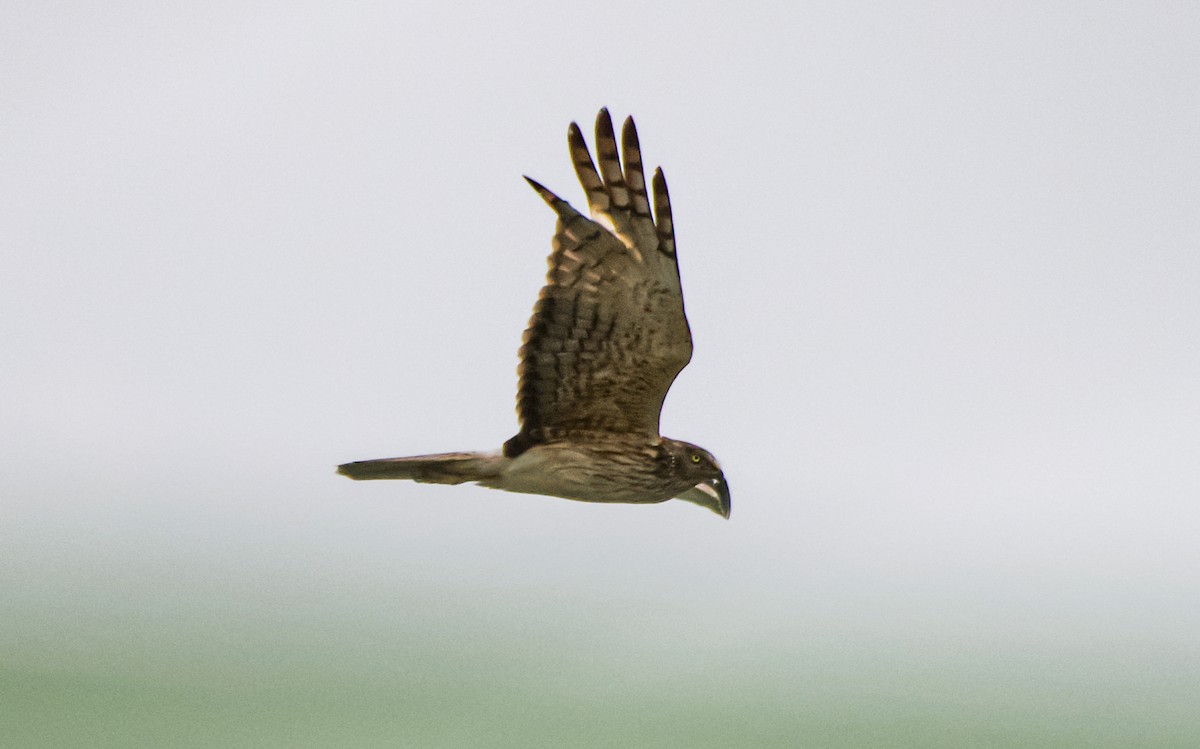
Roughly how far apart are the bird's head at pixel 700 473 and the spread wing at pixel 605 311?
0.26m

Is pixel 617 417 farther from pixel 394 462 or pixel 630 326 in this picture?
pixel 394 462

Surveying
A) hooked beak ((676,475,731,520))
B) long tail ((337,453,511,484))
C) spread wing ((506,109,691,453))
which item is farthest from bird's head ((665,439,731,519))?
long tail ((337,453,511,484))

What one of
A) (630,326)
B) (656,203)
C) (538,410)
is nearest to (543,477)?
(538,410)

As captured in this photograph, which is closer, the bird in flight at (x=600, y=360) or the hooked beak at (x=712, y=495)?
the bird in flight at (x=600, y=360)

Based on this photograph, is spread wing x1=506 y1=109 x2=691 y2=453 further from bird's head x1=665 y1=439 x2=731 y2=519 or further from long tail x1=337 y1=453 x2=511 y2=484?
bird's head x1=665 y1=439 x2=731 y2=519

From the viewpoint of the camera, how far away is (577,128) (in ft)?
19.1

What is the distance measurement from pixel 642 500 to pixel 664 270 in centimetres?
101

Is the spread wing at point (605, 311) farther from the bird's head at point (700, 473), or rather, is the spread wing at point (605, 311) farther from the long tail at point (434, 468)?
the bird's head at point (700, 473)

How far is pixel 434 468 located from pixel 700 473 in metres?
1.14

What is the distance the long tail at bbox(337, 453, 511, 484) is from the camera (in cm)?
577

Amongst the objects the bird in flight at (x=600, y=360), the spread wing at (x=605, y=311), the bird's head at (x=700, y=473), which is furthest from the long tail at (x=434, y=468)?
the bird's head at (x=700, y=473)

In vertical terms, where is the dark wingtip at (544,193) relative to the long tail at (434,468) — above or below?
above

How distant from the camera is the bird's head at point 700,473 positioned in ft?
20.4

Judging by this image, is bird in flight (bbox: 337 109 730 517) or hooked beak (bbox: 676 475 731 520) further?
hooked beak (bbox: 676 475 731 520)
